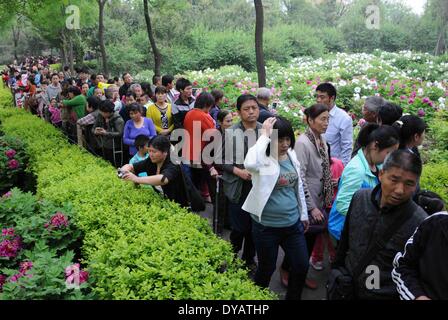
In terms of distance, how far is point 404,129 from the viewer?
3.68m

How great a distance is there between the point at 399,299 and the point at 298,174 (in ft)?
4.10

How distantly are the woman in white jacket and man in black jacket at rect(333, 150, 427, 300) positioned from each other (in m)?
0.69

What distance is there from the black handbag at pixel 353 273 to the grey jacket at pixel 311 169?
115 centimetres

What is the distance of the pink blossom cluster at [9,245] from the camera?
3.55 metres

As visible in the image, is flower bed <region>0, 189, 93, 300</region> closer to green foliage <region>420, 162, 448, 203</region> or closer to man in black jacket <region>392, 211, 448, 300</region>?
man in black jacket <region>392, 211, 448, 300</region>

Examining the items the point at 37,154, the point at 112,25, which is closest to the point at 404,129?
the point at 37,154

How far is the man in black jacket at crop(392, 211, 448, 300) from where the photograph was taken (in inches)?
74.9

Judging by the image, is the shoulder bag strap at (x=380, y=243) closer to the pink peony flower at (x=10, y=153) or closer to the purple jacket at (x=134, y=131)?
the purple jacket at (x=134, y=131)

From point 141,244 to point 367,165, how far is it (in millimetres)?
1941

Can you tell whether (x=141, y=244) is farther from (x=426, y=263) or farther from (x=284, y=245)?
(x=426, y=263)

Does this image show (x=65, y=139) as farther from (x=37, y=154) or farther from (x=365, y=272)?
(x=365, y=272)

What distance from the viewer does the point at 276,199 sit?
314 cm

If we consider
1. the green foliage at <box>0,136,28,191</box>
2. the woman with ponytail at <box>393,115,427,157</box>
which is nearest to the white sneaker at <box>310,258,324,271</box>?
the woman with ponytail at <box>393,115,427,157</box>

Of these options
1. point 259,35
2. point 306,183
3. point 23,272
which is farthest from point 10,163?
point 306,183
